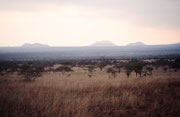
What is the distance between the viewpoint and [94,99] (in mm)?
5152

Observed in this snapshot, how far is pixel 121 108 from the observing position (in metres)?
4.54

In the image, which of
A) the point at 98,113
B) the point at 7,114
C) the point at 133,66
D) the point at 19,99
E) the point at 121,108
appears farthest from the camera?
the point at 133,66

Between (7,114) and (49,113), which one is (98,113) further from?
(7,114)

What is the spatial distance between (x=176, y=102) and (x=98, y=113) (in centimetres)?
303

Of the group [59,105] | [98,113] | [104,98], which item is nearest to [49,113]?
[59,105]

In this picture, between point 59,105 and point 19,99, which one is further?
point 19,99

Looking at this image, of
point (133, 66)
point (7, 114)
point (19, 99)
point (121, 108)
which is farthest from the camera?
point (133, 66)

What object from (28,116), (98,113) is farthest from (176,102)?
(28,116)

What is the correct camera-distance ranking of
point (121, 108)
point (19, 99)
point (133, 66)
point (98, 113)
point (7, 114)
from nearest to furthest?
1. point (7, 114)
2. point (98, 113)
3. point (121, 108)
4. point (19, 99)
5. point (133, 66)

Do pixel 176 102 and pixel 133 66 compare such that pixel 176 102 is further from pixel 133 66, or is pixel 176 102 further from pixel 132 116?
pixel 133 66

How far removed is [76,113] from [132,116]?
182 cm

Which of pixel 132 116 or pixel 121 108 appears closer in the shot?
pixel 132 116

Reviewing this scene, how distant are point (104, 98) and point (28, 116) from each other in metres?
2.90

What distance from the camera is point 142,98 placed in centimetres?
521
